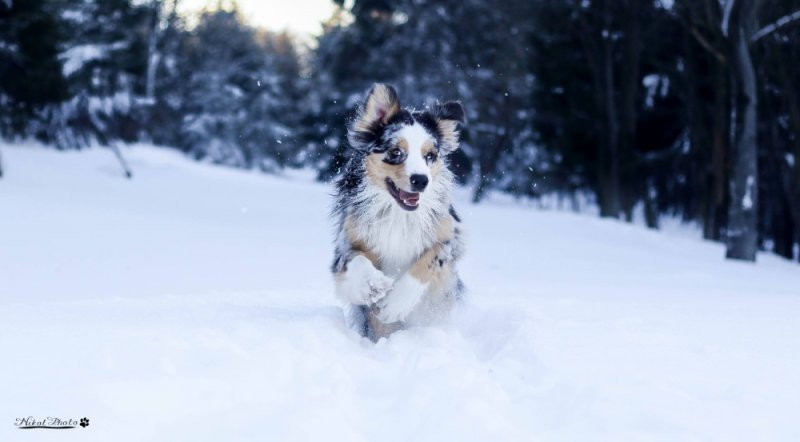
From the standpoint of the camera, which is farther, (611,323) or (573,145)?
(573,145)

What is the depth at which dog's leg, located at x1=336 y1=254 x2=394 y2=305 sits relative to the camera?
5.22m

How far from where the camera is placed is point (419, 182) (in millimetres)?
5098

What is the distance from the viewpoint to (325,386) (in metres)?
3.86

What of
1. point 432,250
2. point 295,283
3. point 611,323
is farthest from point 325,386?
point 295,283

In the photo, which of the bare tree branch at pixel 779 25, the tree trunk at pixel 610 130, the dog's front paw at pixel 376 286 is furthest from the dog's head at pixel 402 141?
the tree trunk at pixel 610 130

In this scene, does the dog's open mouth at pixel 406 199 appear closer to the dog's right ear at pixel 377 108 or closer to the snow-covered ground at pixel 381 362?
the dog's right ear at pixel 377 108

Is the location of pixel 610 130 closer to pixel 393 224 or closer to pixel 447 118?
pixel 447 118

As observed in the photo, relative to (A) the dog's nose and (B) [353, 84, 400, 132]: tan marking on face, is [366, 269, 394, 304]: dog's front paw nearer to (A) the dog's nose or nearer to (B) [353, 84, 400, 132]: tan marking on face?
(A) the dog's nose

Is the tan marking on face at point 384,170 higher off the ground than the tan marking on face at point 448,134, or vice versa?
the tan marking on face at point 448,134

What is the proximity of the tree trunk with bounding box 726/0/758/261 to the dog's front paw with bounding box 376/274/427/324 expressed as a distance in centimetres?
1030

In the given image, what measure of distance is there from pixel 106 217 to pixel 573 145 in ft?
52.1

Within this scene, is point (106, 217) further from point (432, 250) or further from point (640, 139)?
point (640, 139)

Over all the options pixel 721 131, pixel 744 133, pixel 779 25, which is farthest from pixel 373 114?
pixel 721 131

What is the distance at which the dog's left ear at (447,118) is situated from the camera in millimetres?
6008
